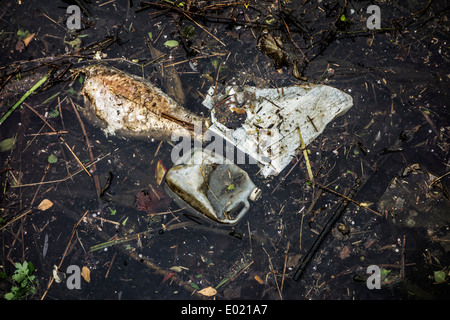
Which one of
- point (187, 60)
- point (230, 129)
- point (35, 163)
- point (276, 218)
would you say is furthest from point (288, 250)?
point (35, 163)

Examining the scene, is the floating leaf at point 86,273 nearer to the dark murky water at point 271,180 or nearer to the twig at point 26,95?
the dark murky water at point 271,180

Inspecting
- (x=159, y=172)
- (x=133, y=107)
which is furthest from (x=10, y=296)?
(x=133, y=107)

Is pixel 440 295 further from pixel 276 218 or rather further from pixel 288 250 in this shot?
pixel 276 218

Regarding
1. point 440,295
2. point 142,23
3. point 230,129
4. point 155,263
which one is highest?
point 142,23

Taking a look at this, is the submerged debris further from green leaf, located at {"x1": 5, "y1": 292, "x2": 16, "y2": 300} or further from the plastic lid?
green leaf, located at {"x1": 5, "y1": 292, "x2": 16, "y2": 300}

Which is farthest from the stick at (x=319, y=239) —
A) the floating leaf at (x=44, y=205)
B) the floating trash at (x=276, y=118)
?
the floating leaf at (x=44, y=205)

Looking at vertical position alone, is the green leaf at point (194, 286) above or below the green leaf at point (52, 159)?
below
